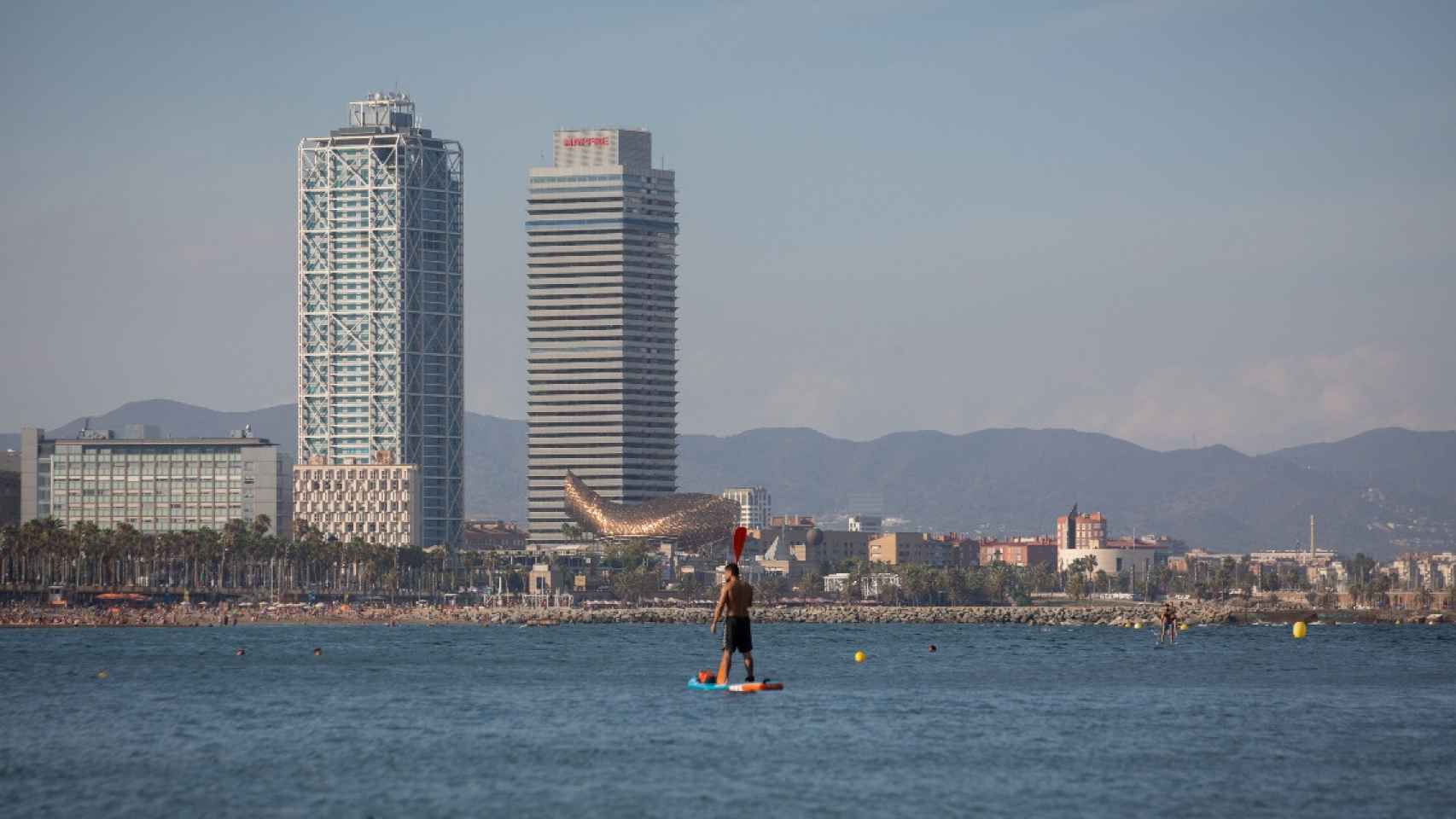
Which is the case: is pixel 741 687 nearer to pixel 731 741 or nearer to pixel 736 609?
pixel 736 609

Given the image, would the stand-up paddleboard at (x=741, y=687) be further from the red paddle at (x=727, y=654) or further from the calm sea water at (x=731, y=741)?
the calm sea water at (x=731, y=741)

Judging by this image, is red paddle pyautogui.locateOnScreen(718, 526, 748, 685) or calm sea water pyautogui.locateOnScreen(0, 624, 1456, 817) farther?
red paddle pyautogui.locateOnScreen(718, 526, 748, 685)

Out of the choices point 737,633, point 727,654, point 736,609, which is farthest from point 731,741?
point 727,654

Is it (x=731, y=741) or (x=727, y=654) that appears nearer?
(x=731, y=741)

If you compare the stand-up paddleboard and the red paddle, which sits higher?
the red paddle

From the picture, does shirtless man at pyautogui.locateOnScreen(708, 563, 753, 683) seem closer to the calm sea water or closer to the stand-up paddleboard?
the calm sea water

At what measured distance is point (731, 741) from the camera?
5569 centimetres

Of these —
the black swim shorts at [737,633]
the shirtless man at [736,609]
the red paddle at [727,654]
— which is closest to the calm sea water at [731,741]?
the red paddle at [727,654]

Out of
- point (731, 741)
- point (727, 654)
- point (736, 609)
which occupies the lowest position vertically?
point (731, 741)

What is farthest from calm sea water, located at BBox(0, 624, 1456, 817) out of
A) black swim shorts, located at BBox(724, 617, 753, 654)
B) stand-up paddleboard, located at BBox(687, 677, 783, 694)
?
black swim shorts, located at BBox(724, 617, 753, 654)

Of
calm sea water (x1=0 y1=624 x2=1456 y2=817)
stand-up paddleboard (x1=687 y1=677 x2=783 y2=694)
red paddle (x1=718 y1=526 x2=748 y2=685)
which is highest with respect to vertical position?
red paddle (x1=718 y1=526 x2=748 y2=685)

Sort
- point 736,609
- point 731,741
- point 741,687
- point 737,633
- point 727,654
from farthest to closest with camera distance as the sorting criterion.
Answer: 1. point 741,687
2. point 727,654
3. point 737,633
4. point 736,609
5. point 731,741

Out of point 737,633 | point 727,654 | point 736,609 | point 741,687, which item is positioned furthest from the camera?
point 741,687

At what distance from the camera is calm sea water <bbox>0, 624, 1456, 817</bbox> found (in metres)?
46.8
